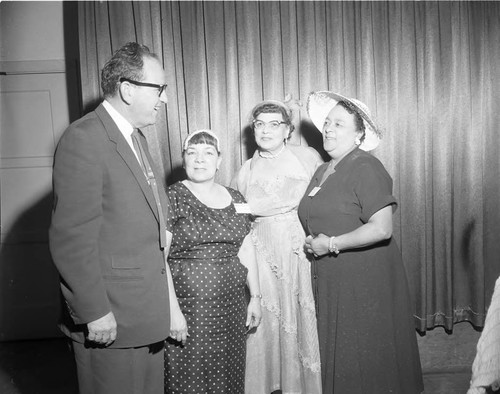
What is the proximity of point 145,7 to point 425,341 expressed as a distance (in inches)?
130

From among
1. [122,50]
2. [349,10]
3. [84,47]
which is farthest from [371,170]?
[84,47]

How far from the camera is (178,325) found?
1.98 m

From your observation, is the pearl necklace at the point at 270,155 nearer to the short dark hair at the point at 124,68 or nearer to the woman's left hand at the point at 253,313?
the woman's left hand at the point at 253,313

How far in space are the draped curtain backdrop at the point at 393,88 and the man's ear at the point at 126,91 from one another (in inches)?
55.1

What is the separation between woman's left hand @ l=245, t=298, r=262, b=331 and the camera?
2373mm

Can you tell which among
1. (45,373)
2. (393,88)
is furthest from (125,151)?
(45,373)

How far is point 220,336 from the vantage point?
7.09 feet

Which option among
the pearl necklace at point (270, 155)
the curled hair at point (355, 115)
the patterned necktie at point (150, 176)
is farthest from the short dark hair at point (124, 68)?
the curled hair at point (355, 115)

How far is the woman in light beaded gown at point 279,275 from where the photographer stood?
8.10 ft

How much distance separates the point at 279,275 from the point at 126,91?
1.35m

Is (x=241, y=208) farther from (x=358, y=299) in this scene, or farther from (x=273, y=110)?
(x=358, y=299)

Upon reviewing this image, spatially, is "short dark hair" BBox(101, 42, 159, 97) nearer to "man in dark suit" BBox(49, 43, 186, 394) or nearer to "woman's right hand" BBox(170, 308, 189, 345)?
"man in dark suit" BBox(49, 43, 186, 394)

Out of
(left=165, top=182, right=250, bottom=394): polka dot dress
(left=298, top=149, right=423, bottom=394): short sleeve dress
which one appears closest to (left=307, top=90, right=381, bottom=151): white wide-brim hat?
(left=298, top=149, right=423, bottom=394): short sleeve dress

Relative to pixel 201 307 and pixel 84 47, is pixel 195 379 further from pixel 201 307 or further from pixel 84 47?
pixel 84 47
